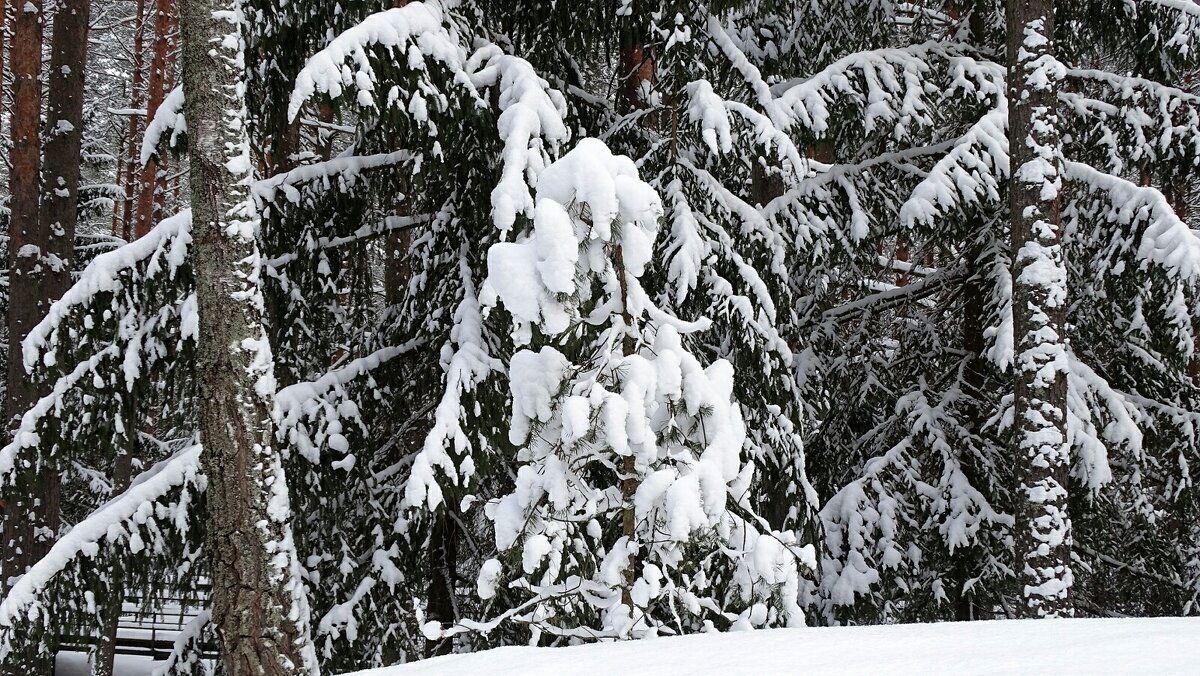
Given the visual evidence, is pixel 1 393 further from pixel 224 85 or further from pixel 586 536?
pixel 586 536

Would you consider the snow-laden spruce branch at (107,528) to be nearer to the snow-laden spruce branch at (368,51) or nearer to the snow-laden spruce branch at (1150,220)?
the snow-laden spruce branch at (368,51)

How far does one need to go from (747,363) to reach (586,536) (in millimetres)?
1947

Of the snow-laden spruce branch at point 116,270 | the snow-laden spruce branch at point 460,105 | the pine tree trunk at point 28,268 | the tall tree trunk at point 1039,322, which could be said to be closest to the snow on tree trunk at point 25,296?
the pine tree trunk at point 28,268

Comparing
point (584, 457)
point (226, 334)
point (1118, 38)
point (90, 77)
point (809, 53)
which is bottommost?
point (584, 457)

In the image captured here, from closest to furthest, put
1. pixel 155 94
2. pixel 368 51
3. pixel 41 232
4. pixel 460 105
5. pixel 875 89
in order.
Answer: pixel 368 51 → pixel 460 105 → pixel 875 89 → pixel 41 232 → pixel 155 94

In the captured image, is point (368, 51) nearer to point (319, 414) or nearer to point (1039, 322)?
point (319, 414)

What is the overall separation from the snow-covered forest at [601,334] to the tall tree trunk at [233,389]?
2cm

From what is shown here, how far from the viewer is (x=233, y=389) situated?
4090 millimetres

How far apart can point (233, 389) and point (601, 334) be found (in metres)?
1.69

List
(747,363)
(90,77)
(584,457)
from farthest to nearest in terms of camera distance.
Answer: (90,77) → (747,363) → (584,457)

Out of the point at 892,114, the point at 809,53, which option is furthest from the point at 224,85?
the point at 809,53

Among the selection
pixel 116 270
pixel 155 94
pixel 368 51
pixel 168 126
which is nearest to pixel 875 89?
pixel 368 51

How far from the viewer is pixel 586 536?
4.33 meters

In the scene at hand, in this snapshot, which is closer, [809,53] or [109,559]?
[109,559]
